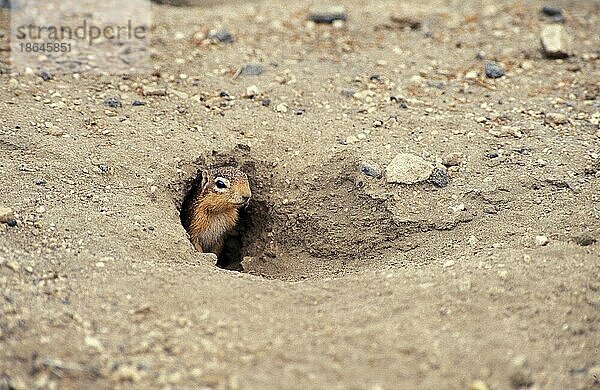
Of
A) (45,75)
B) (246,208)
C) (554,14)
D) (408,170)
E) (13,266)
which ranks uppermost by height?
(554,14)

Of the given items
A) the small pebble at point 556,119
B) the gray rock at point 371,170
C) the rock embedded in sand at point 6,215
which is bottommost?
the rock embedded in sand at point 6,215

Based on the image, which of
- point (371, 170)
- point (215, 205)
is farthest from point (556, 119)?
point (215, 205)

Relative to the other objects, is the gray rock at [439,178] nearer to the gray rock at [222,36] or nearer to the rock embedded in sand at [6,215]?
the gray rock at [222,36]

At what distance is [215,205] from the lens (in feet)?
18.4

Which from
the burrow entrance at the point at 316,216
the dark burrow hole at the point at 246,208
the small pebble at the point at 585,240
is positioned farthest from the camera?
the dark burrow hole at the point at 246,208

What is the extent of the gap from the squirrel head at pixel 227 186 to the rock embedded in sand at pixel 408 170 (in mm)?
987

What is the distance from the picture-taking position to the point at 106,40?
6363mm

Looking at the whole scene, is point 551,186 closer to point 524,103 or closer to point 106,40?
point 524,103

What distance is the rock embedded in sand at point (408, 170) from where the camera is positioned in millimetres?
4996

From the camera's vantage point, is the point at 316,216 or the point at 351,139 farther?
the point at 351,139

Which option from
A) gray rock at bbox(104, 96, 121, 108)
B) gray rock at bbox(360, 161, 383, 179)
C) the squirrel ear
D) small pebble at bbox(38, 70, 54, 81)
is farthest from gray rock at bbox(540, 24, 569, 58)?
small pebble at bbox(38, 70, 54, 81)

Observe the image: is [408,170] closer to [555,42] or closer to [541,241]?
[541,241]

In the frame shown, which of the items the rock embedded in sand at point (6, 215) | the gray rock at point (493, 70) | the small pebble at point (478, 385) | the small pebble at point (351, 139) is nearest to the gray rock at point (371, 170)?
the small pebble at point (351, 139)

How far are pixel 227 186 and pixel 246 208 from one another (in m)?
0.56
